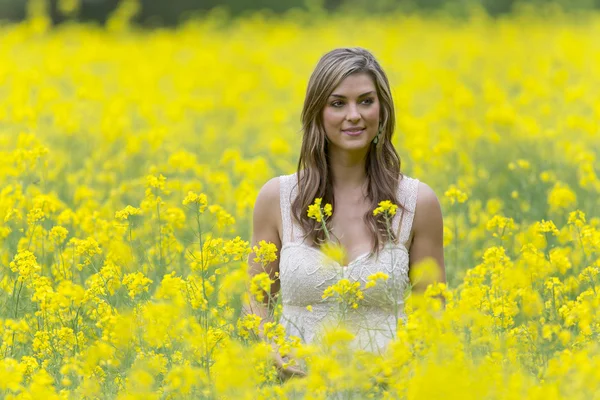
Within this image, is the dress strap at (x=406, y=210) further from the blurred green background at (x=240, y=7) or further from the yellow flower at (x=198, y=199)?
the blurred green background at (x=240, y=7)

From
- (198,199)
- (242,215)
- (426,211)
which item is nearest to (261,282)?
(198,199)

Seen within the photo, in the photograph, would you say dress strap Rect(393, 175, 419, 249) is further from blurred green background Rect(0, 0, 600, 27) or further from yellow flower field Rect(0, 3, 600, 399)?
blurred green background Rect(0, 0, 600, 27)

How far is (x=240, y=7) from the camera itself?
25484mm

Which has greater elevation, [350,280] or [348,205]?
[348,205]

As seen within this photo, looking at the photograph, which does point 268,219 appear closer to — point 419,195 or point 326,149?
point 326,149

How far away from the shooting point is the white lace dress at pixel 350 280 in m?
4.02

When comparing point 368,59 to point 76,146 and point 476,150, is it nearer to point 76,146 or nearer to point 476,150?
point 476,150

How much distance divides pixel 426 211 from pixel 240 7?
2179 cm

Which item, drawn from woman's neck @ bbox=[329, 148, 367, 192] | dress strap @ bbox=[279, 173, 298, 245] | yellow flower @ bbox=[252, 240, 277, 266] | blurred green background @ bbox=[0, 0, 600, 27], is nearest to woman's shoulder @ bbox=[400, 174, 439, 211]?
woman's neck @ bbox=[329, 148, 367, 192]

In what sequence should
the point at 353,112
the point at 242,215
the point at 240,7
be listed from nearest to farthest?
the point at 353,112 → the point at 242,215 → the point at 240,7

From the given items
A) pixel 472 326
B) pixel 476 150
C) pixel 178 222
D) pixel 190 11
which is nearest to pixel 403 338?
pixel 472 326

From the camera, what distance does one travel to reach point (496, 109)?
8.23m

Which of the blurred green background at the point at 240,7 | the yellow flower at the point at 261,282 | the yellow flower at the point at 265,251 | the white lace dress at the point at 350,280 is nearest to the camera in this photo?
the yellow flower at the point at 261,282

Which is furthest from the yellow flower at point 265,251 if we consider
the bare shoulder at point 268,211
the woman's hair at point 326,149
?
the bare shoulder at point 268,211
